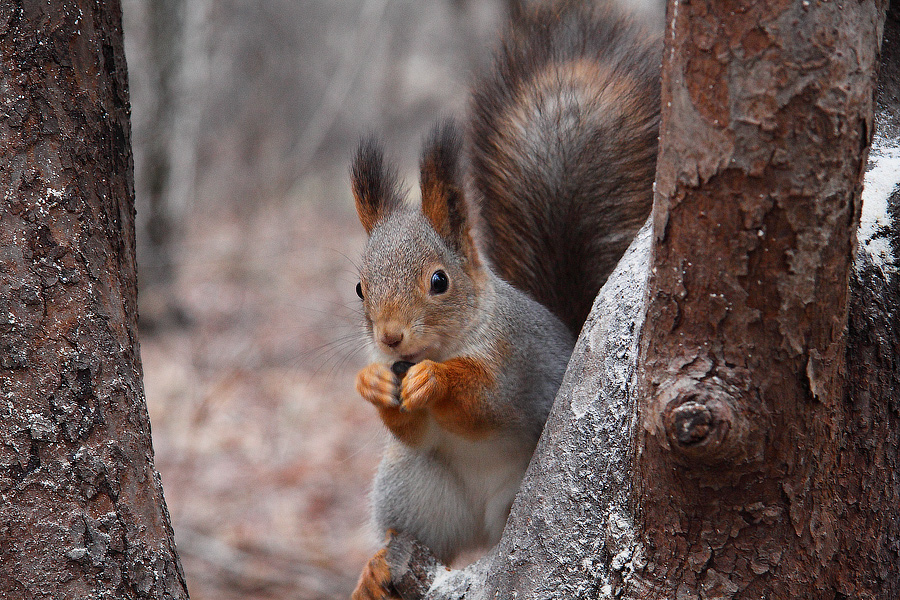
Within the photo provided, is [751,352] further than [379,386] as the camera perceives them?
No

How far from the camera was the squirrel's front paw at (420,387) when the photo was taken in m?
1.22

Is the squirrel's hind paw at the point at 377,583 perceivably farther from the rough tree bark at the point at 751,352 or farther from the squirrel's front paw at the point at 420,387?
the rough tree bark at the point at 751,352

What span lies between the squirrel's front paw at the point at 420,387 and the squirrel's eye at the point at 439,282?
15cm

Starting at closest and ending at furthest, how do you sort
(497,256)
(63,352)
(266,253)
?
(63,352) < (497,256) < (266,253)

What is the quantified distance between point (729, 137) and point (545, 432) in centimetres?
55

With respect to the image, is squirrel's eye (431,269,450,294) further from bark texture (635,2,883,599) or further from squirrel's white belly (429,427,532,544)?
bark texture (635,2,883,599)

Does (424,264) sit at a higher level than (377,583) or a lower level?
higher

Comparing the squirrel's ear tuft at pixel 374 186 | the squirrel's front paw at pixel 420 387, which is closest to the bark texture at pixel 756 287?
the squirrel's front paw at pixel 420 387

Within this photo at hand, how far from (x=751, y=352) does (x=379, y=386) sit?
698mm

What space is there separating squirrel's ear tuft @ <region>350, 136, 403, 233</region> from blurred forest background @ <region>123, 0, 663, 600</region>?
0.46 feet

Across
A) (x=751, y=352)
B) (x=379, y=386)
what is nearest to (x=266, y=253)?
(x=379, y=386)

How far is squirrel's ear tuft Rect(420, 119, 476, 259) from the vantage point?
1.36 metres

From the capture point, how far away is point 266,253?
16.9 ft

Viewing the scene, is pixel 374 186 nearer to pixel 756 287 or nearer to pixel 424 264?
pixel 424 264
